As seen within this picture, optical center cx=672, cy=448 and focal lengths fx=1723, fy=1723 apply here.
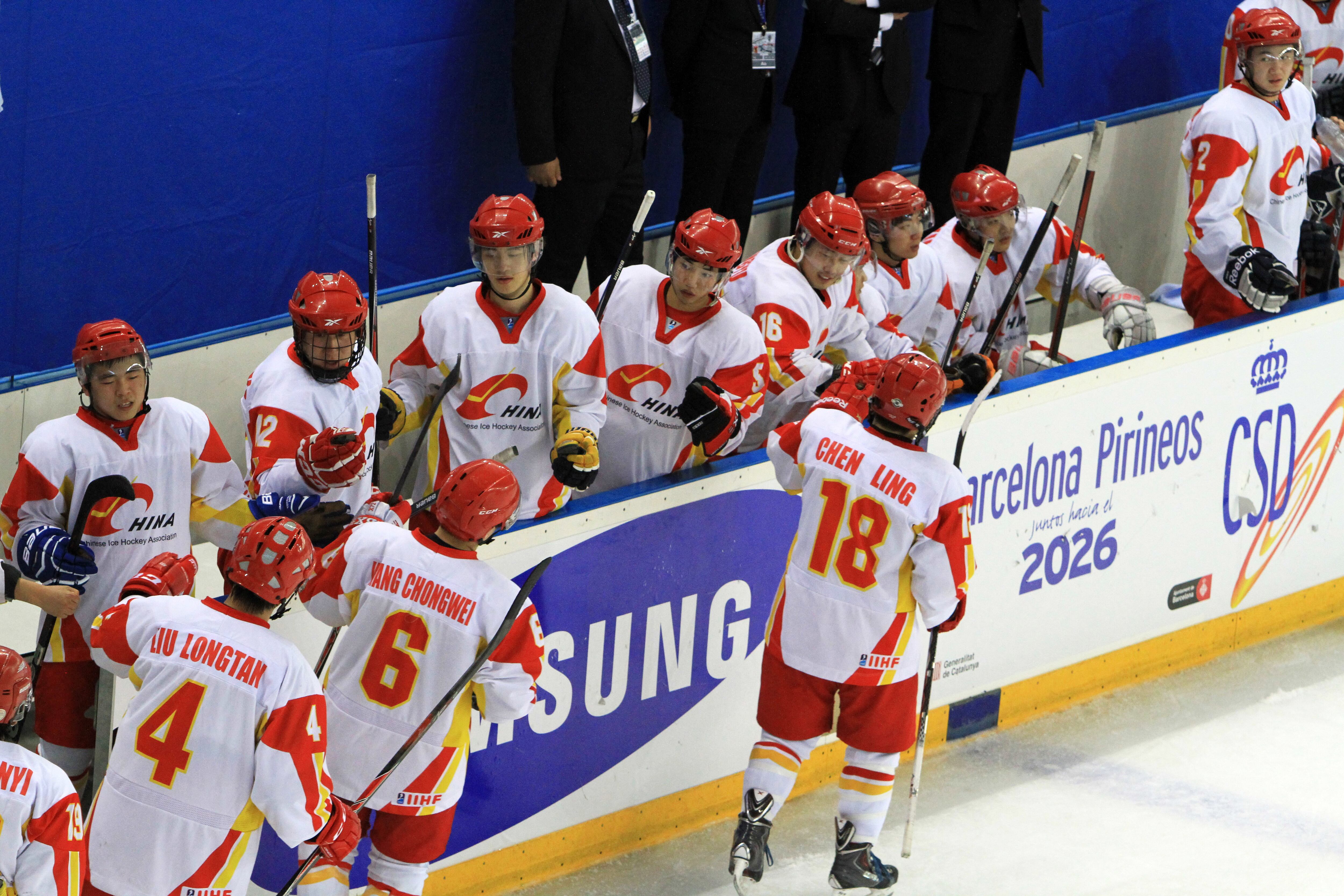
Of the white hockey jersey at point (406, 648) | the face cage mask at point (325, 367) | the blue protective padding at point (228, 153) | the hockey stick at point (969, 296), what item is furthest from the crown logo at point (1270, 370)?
the face cage mask at point (325, 367)

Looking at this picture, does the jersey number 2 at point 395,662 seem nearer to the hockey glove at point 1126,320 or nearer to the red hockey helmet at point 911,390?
the red hockey helmet at point 911,390

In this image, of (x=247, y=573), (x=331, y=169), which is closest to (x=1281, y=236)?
(x=331, y=169)

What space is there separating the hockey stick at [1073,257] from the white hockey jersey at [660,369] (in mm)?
1318

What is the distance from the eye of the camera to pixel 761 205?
709cm

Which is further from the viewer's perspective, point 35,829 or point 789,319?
point 789,319

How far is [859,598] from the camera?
168 inches

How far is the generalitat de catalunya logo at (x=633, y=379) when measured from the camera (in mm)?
4734

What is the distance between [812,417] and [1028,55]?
121 inches

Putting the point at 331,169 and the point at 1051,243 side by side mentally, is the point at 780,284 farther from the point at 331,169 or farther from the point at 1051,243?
the point at 331,169

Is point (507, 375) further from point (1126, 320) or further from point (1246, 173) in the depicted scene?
point (1246, 173)

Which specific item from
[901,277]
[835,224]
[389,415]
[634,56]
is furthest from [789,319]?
[634,56]

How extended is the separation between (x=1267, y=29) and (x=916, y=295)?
1.45 m

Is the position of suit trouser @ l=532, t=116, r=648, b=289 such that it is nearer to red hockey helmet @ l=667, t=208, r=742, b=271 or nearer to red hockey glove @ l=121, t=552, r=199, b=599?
red hockey helmet @ l=667, t=208, r=742, b=271

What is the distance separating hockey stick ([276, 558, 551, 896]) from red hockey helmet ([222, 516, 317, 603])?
49 cm
